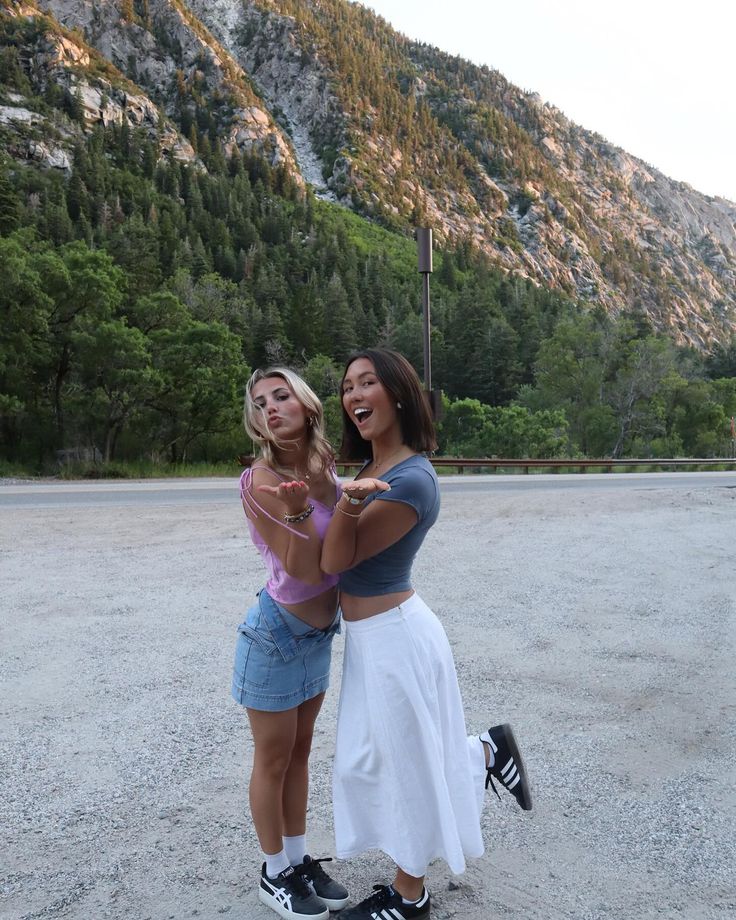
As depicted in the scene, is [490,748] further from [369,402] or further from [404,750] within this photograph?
[369,402]

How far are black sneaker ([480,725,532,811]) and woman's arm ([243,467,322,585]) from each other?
1081 mm

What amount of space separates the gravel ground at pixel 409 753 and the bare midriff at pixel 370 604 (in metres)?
1.05

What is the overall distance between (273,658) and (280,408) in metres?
0.75

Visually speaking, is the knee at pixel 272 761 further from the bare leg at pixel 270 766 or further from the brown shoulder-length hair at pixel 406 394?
the brown shoulder-length hair at pixel 406 394

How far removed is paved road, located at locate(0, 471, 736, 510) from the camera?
13.8 meters

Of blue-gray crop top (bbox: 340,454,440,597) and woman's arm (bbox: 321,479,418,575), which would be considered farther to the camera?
blue-gray crop top (bbox: 340,454,440,597)

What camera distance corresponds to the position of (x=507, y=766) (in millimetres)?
2594

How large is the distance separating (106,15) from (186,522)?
196 metres

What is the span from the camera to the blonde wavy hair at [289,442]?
83.5 inches

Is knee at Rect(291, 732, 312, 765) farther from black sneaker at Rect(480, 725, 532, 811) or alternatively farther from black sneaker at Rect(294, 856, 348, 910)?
black sneaker at Rect(480, 725, 532, 811)

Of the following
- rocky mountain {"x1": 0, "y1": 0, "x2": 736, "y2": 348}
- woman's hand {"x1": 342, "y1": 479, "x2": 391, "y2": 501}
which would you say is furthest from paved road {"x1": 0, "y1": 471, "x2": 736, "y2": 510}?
rocky mountain {"x1": 0, "y1": 0, "x2": 736, "y2": 348}

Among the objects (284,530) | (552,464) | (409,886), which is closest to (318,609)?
(284,530)

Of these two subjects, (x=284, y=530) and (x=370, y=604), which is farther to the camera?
(x=370, y=604)

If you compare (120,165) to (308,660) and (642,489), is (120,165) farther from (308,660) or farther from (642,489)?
(308,660)
